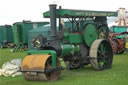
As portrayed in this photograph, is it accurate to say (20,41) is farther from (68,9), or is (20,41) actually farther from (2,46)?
(68,9)

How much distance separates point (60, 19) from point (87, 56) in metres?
1.41

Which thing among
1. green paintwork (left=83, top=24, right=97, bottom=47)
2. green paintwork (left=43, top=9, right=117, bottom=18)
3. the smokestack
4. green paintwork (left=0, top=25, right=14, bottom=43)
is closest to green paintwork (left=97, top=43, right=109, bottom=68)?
green paintwork (left=83, top=24, right=97, bottom=47)

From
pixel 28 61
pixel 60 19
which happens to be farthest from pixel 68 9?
pixel 28 61

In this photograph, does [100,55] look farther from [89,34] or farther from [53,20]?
[53,20]

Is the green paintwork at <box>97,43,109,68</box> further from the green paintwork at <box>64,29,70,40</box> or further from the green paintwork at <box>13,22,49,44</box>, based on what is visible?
the green paintwork at <box>13,22,49,44</box>

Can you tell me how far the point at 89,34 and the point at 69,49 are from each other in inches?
43.0

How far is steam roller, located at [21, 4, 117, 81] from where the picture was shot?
612 centimetres

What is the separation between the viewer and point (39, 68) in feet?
19.4

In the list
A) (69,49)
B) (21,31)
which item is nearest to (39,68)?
(69,49)

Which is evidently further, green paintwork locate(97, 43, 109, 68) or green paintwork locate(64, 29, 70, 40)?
green paintwork locate(97, 43, 109, 68)

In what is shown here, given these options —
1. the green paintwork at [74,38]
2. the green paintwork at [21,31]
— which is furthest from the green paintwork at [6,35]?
the green paintwork at [74,38]

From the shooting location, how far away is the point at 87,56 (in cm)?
793

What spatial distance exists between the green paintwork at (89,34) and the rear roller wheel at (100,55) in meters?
0.19

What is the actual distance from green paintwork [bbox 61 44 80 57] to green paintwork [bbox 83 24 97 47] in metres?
0.43
